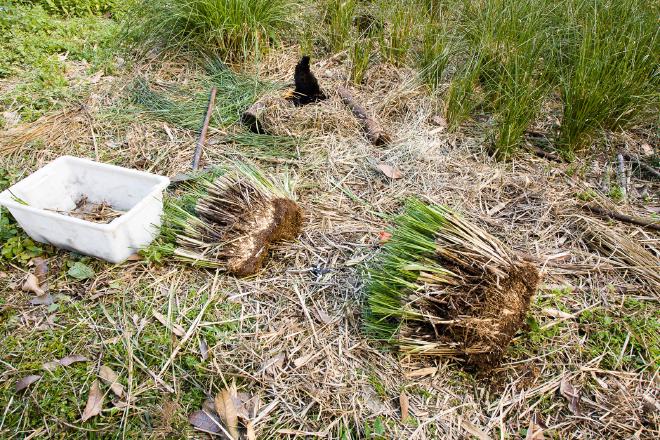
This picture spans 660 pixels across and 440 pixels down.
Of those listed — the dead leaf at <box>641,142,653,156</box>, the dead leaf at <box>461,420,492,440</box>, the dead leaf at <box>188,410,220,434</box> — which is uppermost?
the dead leaf at <box>188,410,220,434</box>

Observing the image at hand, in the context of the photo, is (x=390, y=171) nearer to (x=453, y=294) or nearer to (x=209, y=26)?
(x=453, y=294)

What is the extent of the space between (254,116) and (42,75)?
1.52m

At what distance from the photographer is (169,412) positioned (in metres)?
1.47

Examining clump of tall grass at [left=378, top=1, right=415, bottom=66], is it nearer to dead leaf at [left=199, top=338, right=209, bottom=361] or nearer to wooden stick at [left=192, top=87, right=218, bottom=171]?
wooden stick at [left=192, top=87, right=218, bottom=171]

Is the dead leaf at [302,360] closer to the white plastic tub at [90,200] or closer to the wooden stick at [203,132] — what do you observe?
the white plastic tub at [90,200]

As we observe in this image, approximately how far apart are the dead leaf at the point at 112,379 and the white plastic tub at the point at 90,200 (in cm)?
49

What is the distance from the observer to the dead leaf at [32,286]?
5.96 ft

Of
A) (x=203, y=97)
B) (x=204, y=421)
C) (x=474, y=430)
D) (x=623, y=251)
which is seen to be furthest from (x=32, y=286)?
(x=623, y=251)

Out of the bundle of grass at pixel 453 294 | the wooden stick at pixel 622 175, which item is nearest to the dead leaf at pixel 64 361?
the bundle of grass at pixel 453 294

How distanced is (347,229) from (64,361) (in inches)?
48.9

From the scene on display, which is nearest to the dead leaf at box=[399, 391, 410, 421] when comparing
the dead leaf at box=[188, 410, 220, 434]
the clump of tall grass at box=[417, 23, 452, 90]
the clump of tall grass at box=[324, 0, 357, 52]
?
the dead leaf at box=[188, 410, 220, 434]

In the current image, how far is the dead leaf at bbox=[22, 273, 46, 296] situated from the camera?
5.96 feet

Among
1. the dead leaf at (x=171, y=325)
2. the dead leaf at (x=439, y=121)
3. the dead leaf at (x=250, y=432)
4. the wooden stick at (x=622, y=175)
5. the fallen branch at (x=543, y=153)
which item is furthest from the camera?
the dead leaf at (x=439, y=121)

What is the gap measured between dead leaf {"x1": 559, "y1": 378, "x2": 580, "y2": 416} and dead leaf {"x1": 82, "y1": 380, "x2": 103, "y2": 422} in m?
1.56
